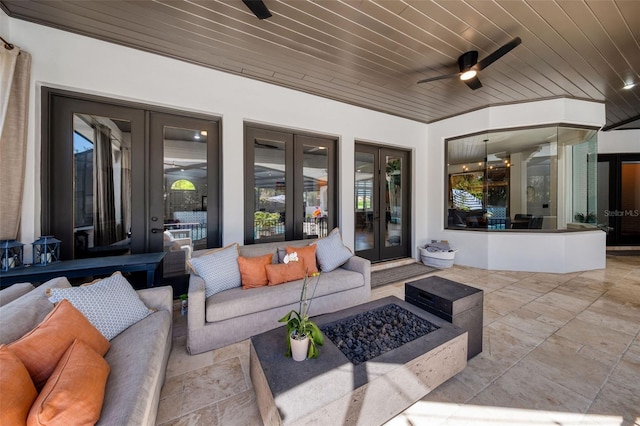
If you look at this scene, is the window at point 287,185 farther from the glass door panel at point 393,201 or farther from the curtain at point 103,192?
the curtain at point 103,192

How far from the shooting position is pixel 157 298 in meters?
2.05

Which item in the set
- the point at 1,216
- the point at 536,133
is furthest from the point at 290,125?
the point at 536,133

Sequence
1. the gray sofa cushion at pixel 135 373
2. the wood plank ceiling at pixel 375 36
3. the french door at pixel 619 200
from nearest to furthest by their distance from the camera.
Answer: the gray sofa cushion at pixel 135 373 → the wood plank ceiling at pixel 375 36 → the french door at pixel 619 200

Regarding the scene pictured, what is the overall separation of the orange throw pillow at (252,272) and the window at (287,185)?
100 centimetres

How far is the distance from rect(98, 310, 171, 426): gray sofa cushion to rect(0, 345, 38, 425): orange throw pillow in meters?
0.26

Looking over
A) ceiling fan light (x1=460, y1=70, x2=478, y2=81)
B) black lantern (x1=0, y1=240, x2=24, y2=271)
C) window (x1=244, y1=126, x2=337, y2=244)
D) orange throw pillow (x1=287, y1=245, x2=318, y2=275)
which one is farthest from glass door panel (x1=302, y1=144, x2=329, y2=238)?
black lantern (x1=0, y1=240, x2=24, y2=271)

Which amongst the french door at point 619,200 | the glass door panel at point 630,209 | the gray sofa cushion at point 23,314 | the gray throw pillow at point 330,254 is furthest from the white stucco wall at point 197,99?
the glass door panel at point 630,209

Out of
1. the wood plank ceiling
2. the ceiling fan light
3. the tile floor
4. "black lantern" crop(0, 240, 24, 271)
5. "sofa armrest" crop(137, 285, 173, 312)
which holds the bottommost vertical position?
the tile floor

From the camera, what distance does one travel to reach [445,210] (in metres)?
5.22

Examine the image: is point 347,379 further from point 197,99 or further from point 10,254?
point 197,99

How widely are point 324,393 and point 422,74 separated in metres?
3.75

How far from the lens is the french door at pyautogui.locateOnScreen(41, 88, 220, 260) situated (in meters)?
2.59

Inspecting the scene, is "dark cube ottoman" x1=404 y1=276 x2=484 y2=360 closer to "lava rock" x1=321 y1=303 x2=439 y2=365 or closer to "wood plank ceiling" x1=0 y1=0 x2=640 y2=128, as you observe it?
"lava rock" x1=321 y1=303 x2=439 y2=365

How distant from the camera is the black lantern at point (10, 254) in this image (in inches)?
83.1
